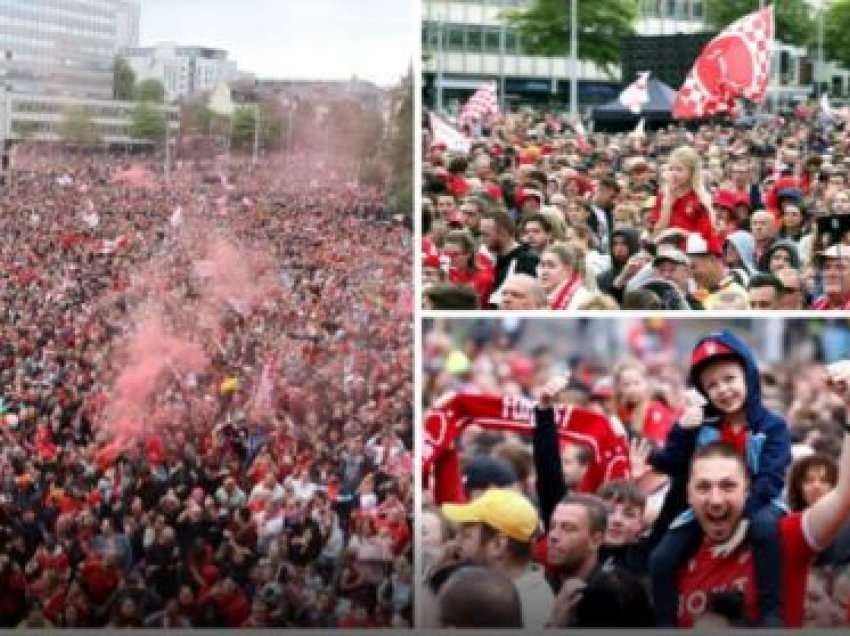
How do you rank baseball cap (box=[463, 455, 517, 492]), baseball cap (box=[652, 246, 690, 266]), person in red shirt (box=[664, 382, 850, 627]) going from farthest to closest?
baseball cap (box=[652, 246, 690, 266]) → baseball cap (box=[463, 455, 517, 492]) → person in red shirt (box=[664, 382, 850, 627])

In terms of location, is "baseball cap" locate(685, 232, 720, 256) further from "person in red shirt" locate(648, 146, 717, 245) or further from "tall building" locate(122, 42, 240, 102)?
"tall building" locate(122, 42, 240, 102)

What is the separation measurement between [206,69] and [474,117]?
0.82 metres

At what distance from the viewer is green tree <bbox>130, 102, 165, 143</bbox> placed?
8.21 meters

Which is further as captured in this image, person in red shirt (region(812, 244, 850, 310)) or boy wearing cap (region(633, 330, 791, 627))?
A: person in red shirt (region(812, 244, 850, 310))

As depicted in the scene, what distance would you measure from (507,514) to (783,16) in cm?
172

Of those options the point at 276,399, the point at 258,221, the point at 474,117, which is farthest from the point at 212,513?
the point at 474,117

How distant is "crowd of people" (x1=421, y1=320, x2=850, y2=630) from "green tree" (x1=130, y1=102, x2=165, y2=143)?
3.32 ft

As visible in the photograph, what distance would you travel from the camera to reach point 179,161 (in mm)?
8234

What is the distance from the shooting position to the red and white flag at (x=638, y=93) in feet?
27.3

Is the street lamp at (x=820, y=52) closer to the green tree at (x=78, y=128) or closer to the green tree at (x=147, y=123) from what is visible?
the green tree at (x=147, y=123)

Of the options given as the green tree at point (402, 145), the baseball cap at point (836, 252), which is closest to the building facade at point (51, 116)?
the green tree at point (402, 145)

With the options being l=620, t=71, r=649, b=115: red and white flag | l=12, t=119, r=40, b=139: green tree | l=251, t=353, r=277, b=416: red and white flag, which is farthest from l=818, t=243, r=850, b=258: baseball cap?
l=12, t=119, r=40, b=139: green tree

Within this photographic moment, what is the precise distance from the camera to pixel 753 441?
809cm

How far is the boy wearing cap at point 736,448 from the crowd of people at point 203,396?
2.59 feet
